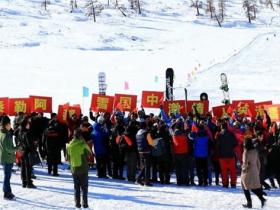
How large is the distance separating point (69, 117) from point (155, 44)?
53.0 meters

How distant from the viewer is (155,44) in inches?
2744

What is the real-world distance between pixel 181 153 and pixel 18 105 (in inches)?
260

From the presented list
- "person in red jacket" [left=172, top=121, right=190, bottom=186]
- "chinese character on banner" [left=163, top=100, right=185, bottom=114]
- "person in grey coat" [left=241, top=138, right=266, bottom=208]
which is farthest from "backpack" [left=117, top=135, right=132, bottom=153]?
"chinese character on banner" [left=163, top=100, right=185, bottom=114]

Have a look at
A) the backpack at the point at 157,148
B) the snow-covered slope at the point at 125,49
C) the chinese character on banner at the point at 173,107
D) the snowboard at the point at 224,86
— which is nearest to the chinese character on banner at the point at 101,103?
the chinese character on banner at the point at 173,107

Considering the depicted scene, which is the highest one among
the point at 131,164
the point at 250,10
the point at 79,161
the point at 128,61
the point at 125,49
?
the point at 250,10

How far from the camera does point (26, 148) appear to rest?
1294cm

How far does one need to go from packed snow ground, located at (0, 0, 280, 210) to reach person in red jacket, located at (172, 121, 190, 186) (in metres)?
0.44

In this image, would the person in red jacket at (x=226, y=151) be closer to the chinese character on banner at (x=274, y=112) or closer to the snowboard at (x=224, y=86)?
the chinese character on banner at (x=274, y=112)

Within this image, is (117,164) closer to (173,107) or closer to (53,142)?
(53,142)

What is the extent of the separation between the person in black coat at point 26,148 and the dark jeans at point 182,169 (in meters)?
3.30

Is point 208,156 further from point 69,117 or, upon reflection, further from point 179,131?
point 69,117

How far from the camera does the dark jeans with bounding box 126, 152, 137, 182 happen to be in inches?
563

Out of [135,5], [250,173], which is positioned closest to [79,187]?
[250,173]

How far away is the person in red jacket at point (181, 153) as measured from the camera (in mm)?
14031
